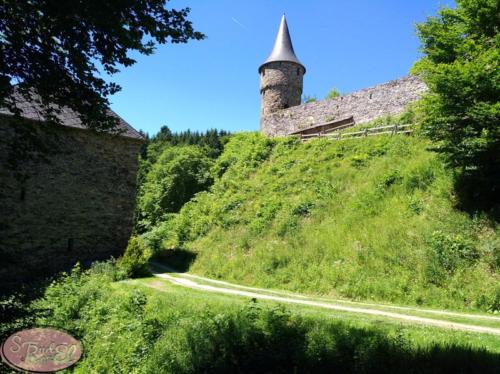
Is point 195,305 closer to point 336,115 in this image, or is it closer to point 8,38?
point 8,38

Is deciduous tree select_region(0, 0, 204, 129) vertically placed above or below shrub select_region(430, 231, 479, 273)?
above

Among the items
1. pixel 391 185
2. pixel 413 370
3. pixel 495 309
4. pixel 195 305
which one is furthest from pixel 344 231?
pixel 413 370

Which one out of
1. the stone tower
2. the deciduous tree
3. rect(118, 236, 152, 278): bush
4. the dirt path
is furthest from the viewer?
the stone tower

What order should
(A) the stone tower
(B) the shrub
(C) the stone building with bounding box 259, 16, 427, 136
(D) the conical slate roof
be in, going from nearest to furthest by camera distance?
(B) the shrub
(C) the stone building with bounding box 259, 16, 427, 136
(A) the stone tower
(D) the conical slate roof

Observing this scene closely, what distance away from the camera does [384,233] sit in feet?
41.8

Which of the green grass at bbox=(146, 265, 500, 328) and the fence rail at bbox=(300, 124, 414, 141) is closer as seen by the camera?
the green grass at bbox=(146, 265, 500, 328)

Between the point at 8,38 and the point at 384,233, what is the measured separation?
10925 millimetres

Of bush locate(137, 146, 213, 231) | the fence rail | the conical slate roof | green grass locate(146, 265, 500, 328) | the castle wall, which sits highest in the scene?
the conical slate roof

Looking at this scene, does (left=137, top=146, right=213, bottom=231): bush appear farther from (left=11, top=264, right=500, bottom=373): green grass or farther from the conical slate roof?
(left=11, top=264, right=500, bottom=373): green grass

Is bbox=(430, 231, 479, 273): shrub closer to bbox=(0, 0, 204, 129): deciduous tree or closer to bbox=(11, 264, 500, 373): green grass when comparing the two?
bbox=(11, 264, 500, 373): green grass

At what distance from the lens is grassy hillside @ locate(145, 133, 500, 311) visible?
10.5 meters

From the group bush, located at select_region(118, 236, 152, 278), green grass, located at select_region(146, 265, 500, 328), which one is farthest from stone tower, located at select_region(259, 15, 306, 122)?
green grass, located at select_region(146, 265, 500, 328)

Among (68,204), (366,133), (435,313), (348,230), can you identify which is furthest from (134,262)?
(366,133)

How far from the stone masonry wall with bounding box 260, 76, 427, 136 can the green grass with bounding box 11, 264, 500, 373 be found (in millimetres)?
15069
